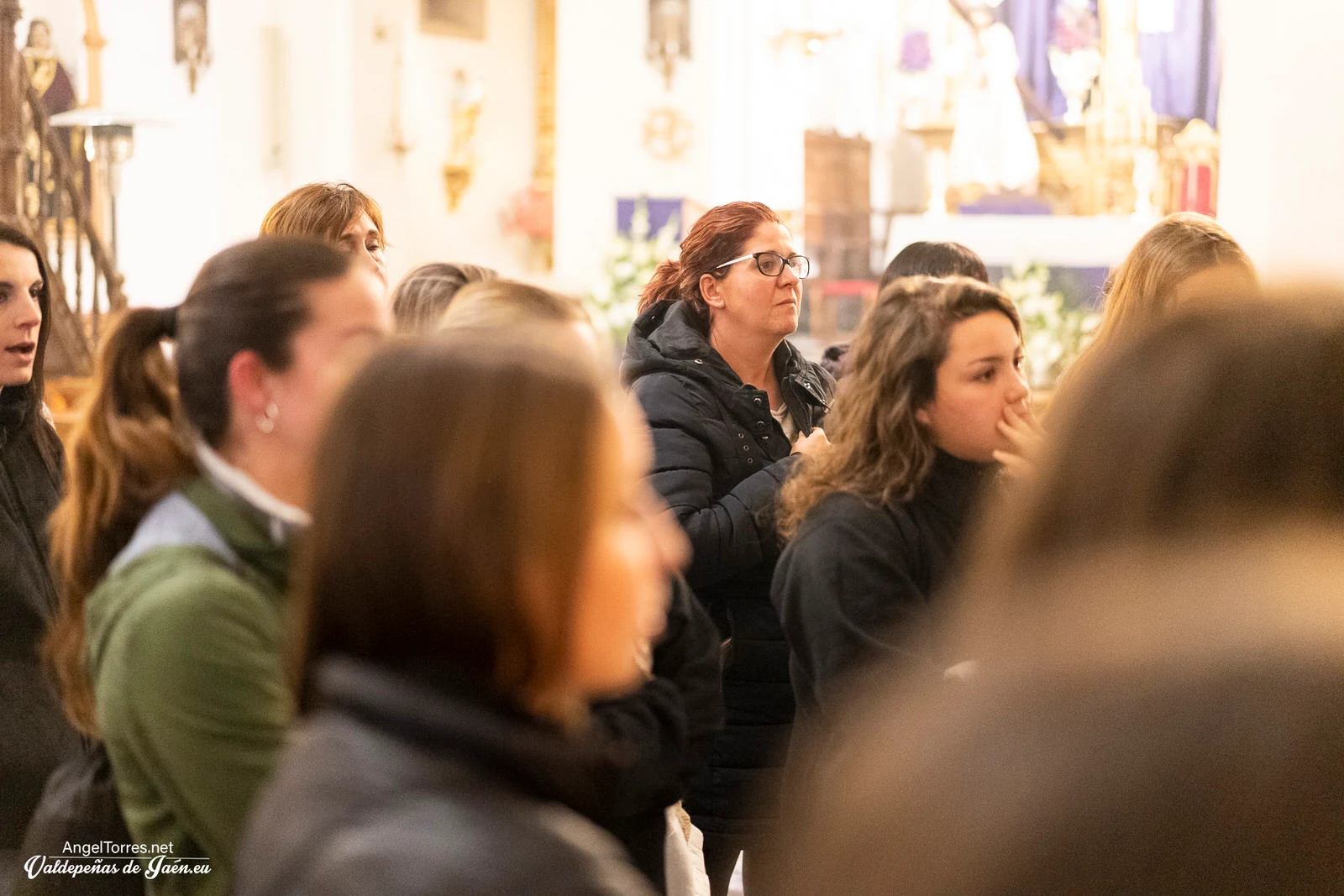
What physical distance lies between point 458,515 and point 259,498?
662 mm

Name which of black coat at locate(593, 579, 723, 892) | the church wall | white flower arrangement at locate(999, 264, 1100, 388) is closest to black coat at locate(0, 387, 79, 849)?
black coat at locate(593, 579, 723, 892)

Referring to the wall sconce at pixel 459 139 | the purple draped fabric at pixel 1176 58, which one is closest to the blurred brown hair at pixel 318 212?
the wall sconce at pixel 459 139

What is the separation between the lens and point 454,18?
464 inches

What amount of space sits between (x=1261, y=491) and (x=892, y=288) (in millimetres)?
1568

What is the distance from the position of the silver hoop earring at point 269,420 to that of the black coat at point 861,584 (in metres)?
0.93

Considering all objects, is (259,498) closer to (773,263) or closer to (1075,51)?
(773,263)

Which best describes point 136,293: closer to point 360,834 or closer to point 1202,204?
point 1202,204

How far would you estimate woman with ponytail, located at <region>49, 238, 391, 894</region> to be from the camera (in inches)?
56.9

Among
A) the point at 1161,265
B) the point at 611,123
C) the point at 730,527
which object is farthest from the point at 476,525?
the point at 611,123

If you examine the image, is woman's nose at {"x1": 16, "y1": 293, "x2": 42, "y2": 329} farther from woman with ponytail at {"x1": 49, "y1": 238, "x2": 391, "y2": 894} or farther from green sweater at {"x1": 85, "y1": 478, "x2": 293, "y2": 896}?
Result: green sweater at {"x1": 85, "y1": 478, "x2": 293, "y2": 896}

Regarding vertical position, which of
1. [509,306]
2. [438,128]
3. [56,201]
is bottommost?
[509,306]

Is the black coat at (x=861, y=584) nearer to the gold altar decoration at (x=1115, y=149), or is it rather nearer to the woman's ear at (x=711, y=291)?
the woman's ear at (x=711, y=291)

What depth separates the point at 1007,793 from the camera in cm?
80

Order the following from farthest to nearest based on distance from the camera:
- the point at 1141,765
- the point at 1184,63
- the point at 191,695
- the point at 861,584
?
the point at 1184,63, the point at 861,584, the point at 191,695, the point at 1141,765
